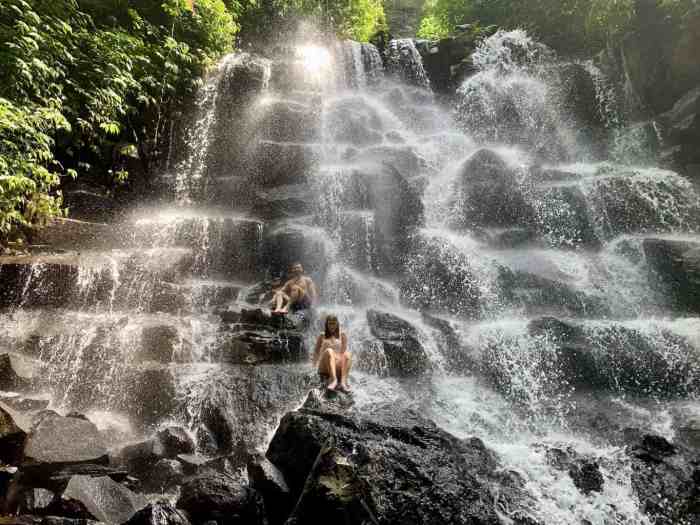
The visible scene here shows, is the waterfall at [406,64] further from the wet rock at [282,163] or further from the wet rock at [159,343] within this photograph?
the wet rock at [159,343]

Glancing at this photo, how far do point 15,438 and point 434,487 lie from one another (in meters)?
4.52

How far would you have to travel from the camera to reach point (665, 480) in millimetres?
5035

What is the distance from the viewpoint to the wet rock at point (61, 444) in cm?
454

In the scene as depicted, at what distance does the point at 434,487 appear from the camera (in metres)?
4.30

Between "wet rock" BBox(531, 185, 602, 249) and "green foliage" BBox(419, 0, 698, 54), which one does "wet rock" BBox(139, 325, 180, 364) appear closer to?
"wet rock" BBox(531, 185, 602, 249)

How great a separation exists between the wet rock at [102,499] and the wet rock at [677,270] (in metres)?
10.7

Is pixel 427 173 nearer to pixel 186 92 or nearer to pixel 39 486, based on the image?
pixel 186 92

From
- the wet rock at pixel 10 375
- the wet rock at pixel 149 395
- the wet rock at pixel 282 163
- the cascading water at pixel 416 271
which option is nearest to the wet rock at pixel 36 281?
the cascading water at pixel 416 271

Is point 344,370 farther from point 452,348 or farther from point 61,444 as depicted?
point 61,444

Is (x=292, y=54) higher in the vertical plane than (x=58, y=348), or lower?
higher

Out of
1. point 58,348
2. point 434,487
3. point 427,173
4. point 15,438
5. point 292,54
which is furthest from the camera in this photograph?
Result: point 292,54

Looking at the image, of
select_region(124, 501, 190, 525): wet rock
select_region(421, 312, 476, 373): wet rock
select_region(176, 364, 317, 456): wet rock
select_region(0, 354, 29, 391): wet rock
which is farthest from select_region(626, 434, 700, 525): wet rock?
select_region(0, 354, 29, 391): wet rock

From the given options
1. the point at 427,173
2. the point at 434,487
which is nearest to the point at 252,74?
the point at 427,173

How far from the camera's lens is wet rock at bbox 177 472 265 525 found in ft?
13.9
